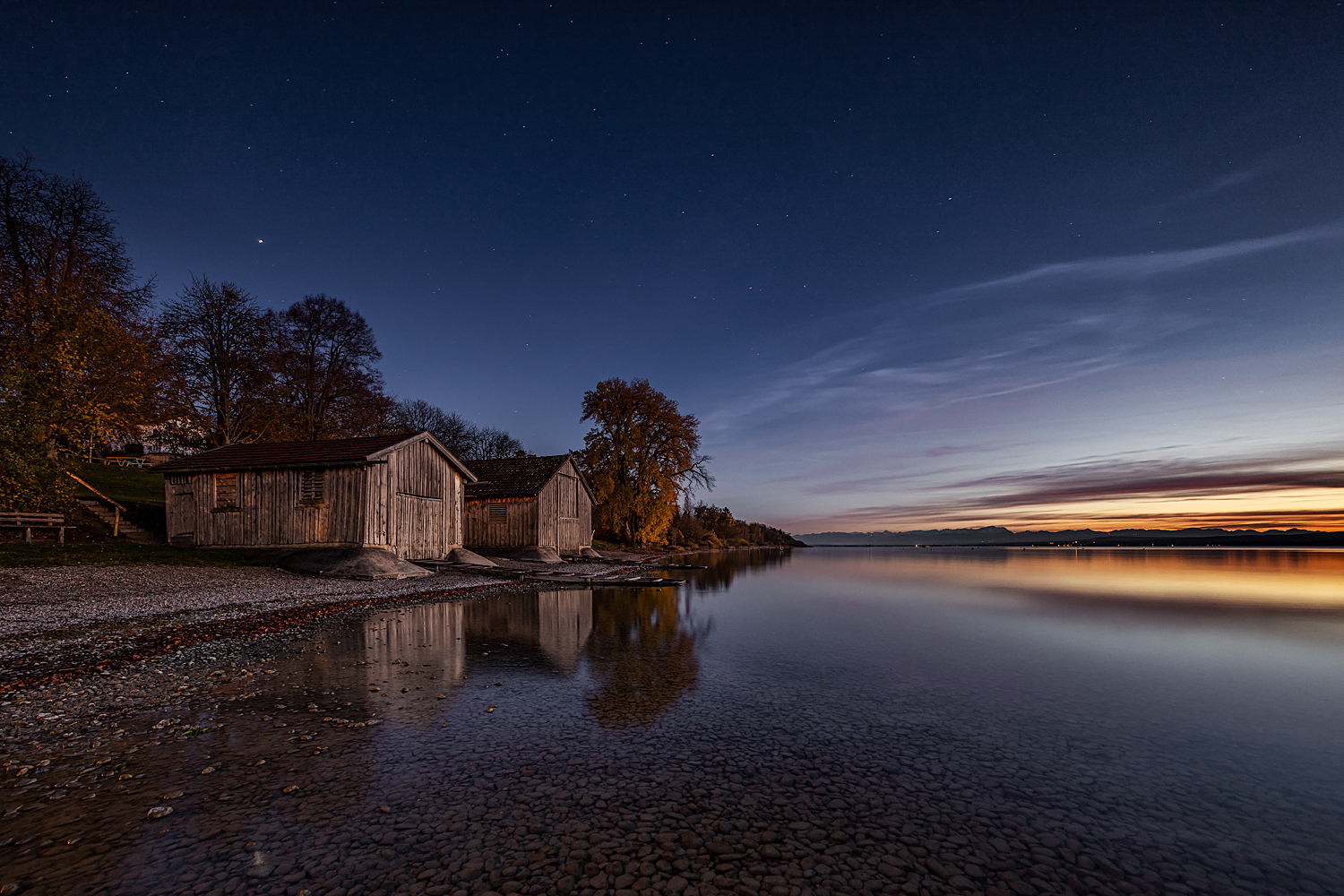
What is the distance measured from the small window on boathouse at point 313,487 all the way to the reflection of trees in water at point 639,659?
47.7 feet

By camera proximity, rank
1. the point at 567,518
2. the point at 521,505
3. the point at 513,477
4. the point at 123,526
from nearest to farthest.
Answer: the point at 123,526 → the point at 521,505 → the point at 513,477 → the point at 567,518

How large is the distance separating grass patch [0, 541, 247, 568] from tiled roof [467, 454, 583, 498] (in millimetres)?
13373

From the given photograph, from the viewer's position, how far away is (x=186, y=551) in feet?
75.6

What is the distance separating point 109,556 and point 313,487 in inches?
265

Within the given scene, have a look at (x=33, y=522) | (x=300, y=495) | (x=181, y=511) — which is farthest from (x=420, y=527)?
(x=33, y=522)

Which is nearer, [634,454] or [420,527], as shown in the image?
[420,527]

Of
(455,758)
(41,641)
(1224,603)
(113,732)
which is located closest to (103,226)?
(41,641)

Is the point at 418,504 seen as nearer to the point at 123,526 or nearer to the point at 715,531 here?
A: the point at 123,526

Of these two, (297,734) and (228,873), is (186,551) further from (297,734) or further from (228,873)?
(228,873)

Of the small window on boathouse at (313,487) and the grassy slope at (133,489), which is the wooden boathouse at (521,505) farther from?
the grassy slope at (133,489)

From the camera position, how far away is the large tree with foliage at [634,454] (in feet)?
158

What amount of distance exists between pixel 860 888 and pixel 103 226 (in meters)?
A: 43.7

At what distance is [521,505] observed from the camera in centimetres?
3488

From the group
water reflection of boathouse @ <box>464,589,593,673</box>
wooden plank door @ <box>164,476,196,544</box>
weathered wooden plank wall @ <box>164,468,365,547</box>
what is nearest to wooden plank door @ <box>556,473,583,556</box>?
weathered wooden plank wall @ <box>164,468,365,547</box>
